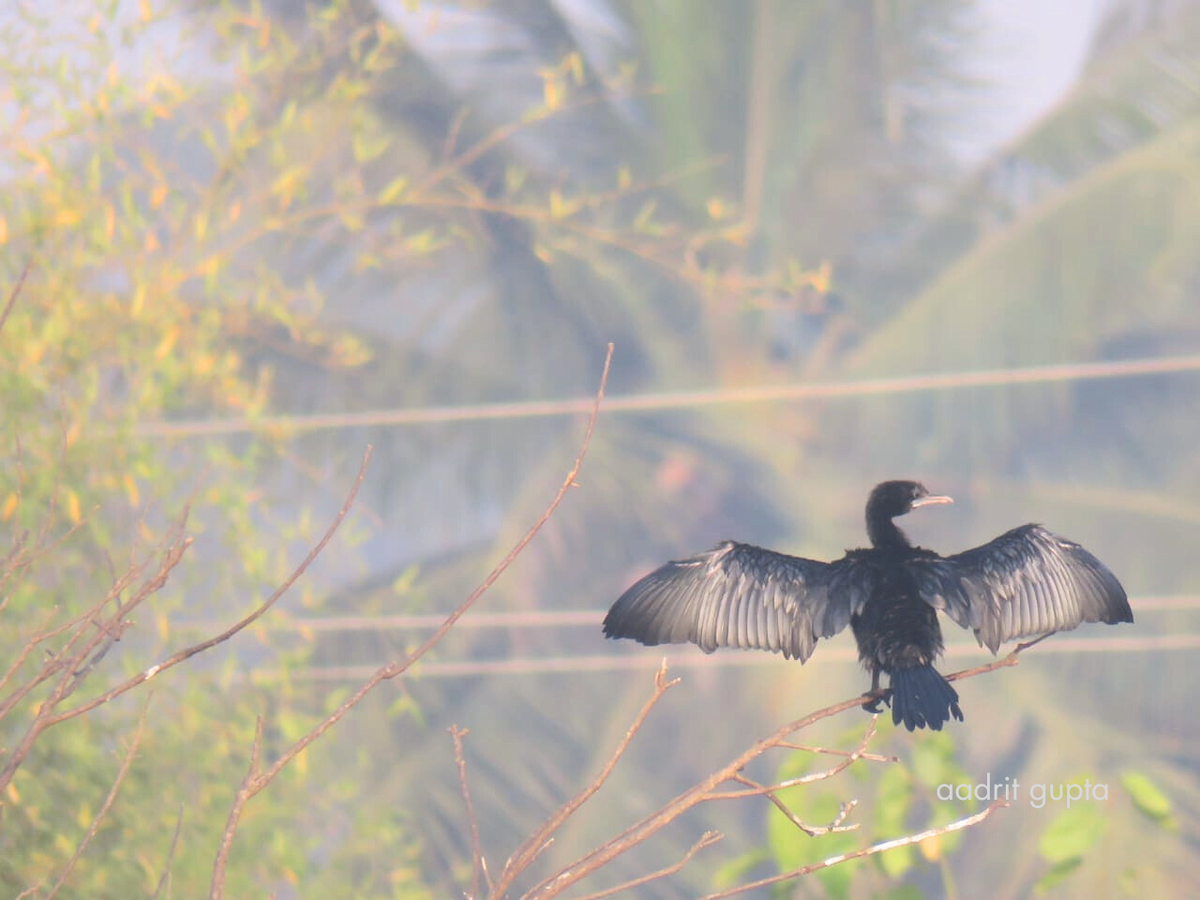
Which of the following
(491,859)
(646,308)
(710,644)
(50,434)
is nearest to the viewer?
(710,644)

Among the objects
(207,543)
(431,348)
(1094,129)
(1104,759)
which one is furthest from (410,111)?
(1104,759)

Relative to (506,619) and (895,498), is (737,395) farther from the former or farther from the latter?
(895,498)

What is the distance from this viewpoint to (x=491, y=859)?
16.0ft

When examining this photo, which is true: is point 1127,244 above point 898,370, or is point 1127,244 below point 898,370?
above

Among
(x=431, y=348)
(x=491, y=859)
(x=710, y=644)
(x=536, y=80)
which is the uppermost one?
(x=536, y=80)

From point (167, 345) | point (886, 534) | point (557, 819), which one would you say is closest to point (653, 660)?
point (167, 345)

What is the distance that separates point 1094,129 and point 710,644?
167 inches

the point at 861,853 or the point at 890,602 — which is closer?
the point at 861,853

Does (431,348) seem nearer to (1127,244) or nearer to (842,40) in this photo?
(842,40)

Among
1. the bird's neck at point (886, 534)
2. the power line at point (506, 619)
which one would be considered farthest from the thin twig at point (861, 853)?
the power line at point (506, 619)

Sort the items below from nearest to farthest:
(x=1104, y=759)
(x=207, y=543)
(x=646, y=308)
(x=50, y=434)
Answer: (x=50, y=434) → (x=207, y=543) → (x=1104, y=759) → (x=646, y=308)

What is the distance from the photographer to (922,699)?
4.46 ft

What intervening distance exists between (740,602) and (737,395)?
3612mm

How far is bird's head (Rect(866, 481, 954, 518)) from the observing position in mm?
1652
